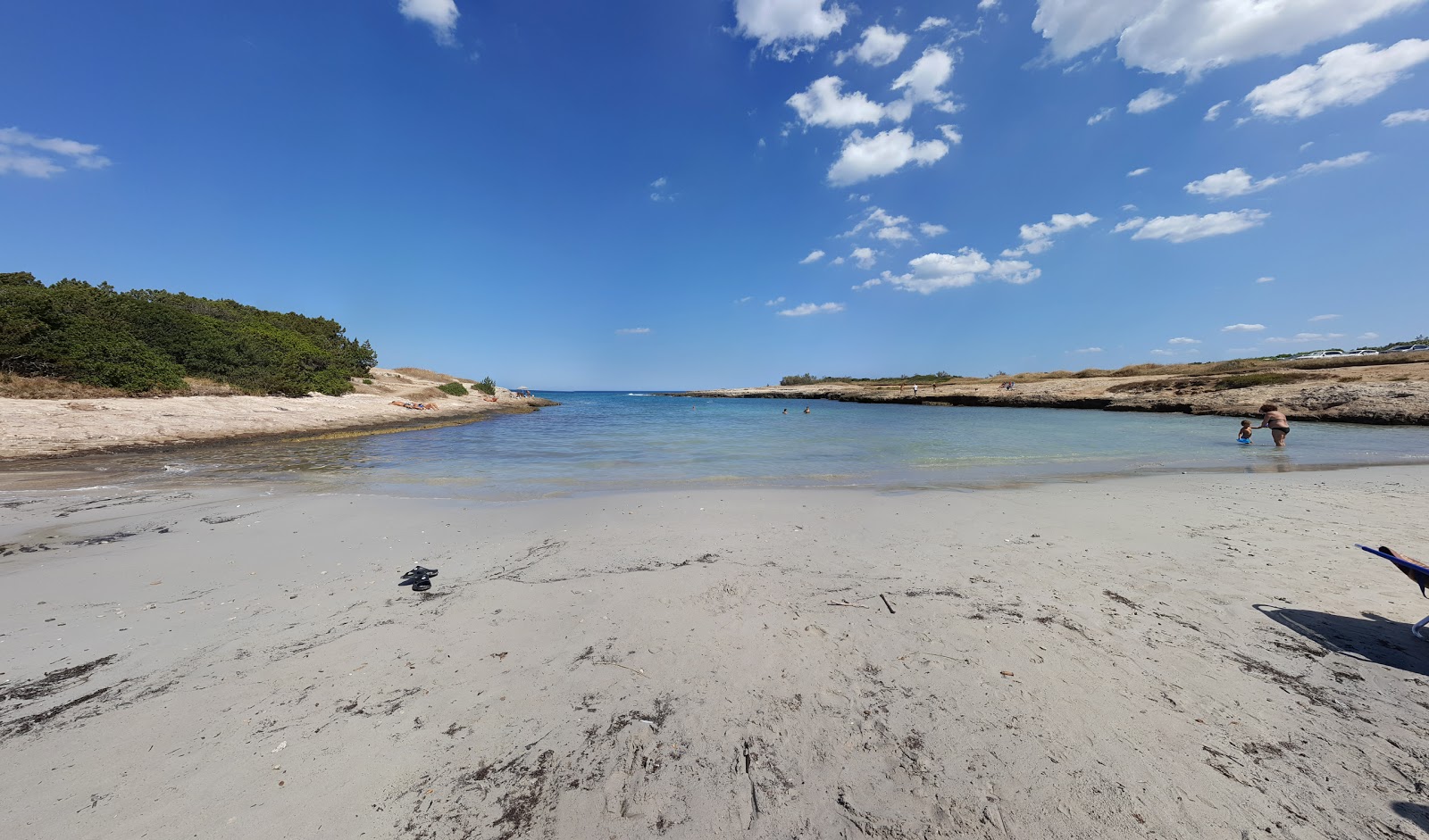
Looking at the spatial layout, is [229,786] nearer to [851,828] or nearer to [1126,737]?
[851,828]

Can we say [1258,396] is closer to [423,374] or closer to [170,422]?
[170,422]

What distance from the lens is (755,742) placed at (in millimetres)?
2689

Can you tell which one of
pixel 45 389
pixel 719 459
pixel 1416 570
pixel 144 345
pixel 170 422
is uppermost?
pixel 144 345

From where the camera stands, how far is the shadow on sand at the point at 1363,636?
131 inches

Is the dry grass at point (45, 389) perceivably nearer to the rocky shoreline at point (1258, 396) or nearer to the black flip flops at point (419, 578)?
the black flip flops at point (419, 578)

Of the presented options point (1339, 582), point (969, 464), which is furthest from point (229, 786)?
point (969, 464)

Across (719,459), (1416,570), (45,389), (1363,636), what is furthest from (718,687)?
(45,389)

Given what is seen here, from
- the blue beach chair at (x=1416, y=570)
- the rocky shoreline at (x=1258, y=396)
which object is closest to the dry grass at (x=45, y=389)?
the blue beach chair at (x=1416, y=570)

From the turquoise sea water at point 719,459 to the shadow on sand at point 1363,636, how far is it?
18.5 feet

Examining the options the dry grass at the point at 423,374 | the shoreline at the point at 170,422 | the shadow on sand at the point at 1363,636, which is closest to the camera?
the shadow on sand at the point at 1363,636

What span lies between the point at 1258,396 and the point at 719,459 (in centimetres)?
3637

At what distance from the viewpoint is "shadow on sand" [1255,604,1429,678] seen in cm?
333

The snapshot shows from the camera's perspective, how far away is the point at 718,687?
3168 millimetres

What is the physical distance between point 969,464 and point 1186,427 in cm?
1819
